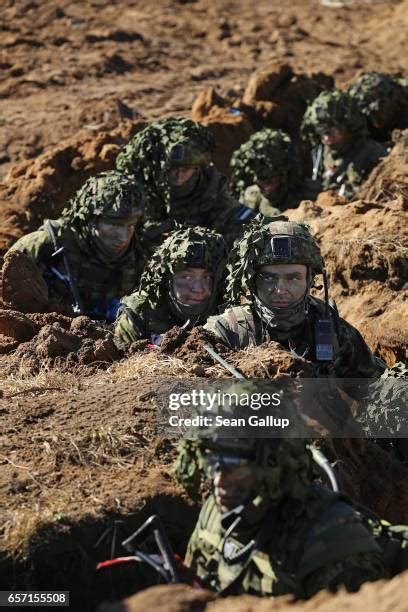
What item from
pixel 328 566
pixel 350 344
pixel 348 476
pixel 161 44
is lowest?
pixel 328 566

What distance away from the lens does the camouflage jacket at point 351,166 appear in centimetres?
1789

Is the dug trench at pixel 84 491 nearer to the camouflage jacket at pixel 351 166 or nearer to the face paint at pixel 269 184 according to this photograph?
the face paint at pixel 269 184

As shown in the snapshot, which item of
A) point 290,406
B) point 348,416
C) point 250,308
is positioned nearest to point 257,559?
point 290,406

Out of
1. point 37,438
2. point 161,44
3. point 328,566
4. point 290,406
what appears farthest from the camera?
point 161,44

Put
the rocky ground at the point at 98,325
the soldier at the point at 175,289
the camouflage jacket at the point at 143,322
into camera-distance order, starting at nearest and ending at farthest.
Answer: the rocky ground at the point at 98,325 < the camouflage jacket at the point at 143,322 < the soldier at the point at 175,289

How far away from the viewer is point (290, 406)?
757 cm

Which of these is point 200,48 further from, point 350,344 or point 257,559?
point 257,559

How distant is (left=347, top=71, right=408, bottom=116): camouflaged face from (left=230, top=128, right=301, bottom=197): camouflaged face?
2283 millimetres

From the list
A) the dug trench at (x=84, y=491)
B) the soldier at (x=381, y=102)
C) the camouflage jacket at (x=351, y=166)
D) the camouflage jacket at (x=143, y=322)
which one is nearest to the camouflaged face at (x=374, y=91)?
the soldier at (x=381, y=102)

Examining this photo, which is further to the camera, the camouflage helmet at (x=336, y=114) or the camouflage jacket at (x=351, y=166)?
the camouflage helmet at (x=336, y=114)

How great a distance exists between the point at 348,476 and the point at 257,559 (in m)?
1.99

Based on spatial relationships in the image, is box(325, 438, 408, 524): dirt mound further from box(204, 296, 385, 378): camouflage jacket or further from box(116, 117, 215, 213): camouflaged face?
box(116, 117, 215, 213): camouflaged face

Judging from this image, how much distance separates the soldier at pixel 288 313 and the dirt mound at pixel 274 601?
315cm

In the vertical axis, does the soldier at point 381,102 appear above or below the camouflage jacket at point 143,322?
above
